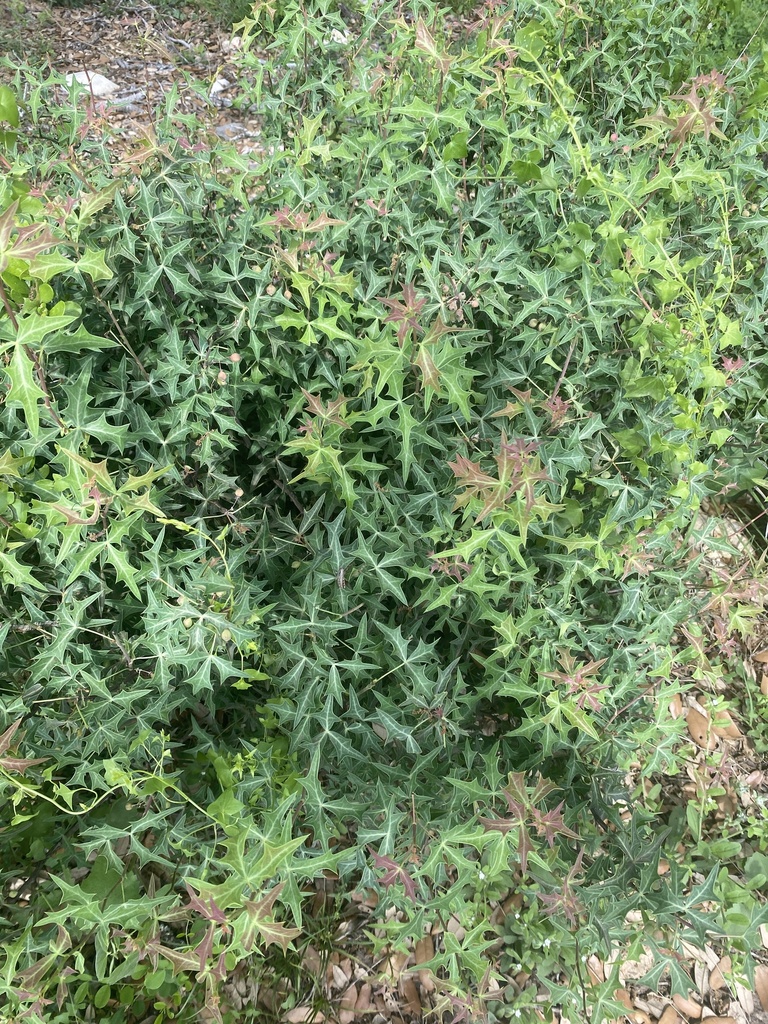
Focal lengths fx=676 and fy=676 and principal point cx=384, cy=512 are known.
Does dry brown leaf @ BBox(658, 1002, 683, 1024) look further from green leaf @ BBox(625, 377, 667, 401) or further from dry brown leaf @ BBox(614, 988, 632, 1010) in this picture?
green leaf @ BBox(625, 377, 667, 401)

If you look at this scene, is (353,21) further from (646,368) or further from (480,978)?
(480,978)

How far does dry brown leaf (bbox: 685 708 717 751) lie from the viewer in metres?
2.75

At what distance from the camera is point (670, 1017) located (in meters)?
2.31

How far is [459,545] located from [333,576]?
1.40 feet

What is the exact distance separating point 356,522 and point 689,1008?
206 cm

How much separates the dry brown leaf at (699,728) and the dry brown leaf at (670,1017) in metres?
0.91

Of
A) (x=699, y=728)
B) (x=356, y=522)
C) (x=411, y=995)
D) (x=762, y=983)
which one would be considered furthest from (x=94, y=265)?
(x=762, y=983)

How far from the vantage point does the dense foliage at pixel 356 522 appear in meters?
1.63

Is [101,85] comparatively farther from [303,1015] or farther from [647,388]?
[303,1015]

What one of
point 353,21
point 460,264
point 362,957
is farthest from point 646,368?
point 353,21

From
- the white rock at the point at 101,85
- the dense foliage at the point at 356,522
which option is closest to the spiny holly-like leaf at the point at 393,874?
the dense foliage at the point at 356,522

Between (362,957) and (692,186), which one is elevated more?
(692,186)

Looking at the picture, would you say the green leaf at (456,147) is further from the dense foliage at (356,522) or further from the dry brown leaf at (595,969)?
the dry brown leaf at (595,969)

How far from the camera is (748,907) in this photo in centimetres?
206
